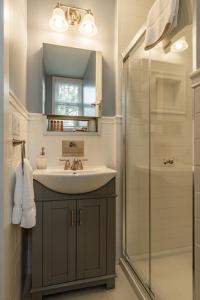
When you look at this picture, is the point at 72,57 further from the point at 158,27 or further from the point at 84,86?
the point at 158,27

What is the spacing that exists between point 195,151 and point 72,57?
1.46 metres

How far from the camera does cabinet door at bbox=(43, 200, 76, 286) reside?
149cm

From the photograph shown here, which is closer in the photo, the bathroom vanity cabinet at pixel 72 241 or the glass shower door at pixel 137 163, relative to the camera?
the bathroom vanity cabinet at pixel 72 241

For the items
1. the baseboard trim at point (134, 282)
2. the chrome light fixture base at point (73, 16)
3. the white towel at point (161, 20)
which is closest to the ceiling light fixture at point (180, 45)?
the white towel at point (161, 20)

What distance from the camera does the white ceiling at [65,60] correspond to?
1859 millimetres

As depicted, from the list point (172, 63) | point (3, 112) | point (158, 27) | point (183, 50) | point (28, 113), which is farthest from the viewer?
point (28, 113)

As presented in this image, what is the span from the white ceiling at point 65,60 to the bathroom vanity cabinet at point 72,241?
3.37 feet

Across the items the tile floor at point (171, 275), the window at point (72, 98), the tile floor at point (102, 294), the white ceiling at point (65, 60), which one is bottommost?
the tile floor at point (102, 294)

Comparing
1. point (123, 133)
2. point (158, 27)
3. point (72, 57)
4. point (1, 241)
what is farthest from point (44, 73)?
point (1, 241)

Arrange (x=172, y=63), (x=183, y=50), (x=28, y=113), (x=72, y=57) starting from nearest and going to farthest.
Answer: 1. (x=183, y=50)
2. (x=172, y=63)
3. (x=28, y=113)
4. (x=72, y=57)

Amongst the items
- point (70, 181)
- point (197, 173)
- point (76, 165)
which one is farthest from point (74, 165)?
point (197, 173)

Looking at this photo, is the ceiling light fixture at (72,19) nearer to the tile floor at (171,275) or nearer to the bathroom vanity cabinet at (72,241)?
the bathroom vanity cabinet at (72,241)

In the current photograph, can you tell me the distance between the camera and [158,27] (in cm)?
121

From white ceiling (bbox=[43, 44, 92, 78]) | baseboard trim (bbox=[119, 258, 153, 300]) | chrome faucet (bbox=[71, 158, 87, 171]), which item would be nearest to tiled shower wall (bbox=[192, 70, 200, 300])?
baseboard trim (bbox=[119, 258, 153, 300])
